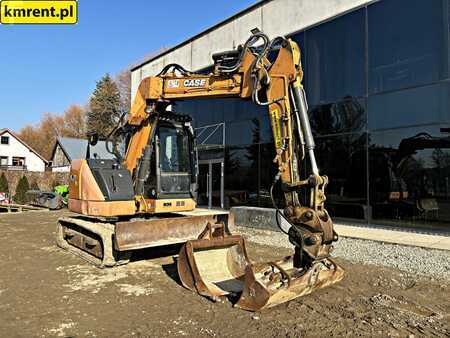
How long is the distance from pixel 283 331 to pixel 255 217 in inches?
303

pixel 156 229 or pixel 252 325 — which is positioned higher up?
pixel 156 229

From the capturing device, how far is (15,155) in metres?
51.0

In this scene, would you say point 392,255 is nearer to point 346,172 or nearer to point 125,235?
point 346,172

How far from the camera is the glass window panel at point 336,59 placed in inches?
480

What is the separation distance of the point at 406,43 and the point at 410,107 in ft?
6.17

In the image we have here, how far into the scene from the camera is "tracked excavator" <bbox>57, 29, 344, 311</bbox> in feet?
16.1

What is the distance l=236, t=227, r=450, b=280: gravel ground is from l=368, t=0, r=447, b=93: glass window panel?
5.01 metres

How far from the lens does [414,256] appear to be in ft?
24.8

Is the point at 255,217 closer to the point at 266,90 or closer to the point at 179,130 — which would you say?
the point at 179,130

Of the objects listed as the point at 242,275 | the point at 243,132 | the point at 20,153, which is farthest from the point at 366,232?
the point at 20,153

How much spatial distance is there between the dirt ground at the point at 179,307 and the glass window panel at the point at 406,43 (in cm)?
654

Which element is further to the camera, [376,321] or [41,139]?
[41,139]

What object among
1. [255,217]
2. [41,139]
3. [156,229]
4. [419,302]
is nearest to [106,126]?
[41,139]

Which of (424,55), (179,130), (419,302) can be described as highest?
(424,55)
